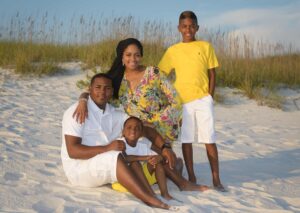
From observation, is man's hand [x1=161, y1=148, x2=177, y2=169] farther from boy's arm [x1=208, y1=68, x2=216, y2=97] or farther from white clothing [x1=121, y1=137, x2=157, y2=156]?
boy's arm [x1=208, y1=68, x2=216, y2=97]

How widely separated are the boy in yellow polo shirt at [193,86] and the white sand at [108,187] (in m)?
0.41

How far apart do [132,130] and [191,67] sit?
92 cm

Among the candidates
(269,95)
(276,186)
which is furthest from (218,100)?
(276,186)

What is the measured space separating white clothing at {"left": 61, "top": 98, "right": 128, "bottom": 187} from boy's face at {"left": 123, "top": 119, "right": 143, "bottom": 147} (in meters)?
0.17

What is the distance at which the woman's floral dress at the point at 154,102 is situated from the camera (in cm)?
373

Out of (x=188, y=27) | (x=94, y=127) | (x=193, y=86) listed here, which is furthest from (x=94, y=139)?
(x=188, y=27)

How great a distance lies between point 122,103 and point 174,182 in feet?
2.82

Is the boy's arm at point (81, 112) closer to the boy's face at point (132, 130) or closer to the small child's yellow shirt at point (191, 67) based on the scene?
the boy's face at point (132, 130)

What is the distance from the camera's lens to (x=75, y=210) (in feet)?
9.41

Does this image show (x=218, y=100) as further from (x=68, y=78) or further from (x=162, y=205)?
(x=162, y=205)

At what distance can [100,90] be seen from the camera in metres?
3.43

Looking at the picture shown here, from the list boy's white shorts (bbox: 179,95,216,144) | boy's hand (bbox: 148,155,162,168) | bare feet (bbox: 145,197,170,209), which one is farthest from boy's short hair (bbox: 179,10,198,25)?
bare feet (bbox: 145,197,170,209)

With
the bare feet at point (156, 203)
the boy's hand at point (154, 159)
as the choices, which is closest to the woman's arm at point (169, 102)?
the boy's hand at point (154, 159)

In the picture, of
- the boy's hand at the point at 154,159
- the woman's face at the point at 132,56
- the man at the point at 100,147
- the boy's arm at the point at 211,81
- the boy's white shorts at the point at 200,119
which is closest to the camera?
the man at the point at 100,147
